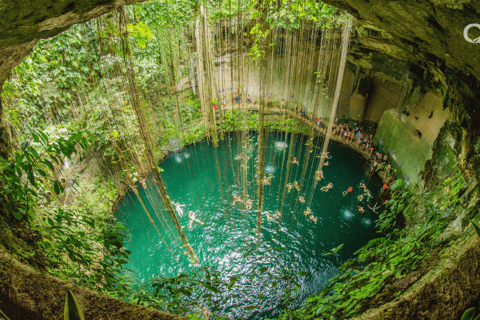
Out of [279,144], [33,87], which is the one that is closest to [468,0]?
[33,87]

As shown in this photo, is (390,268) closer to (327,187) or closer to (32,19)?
(32,19)

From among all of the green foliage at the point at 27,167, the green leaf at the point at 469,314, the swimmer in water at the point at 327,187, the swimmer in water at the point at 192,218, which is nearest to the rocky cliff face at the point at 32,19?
the green foliage at the point at 27,167

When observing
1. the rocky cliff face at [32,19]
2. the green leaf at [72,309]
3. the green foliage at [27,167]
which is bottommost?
the green leaf at [72,309]

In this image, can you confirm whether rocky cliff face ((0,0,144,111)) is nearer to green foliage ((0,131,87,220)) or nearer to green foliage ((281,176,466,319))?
green foliage ((0,131,87,220))

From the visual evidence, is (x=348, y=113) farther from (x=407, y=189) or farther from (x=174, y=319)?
(x=174, y=319)

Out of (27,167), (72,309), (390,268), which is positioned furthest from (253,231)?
(72,309)

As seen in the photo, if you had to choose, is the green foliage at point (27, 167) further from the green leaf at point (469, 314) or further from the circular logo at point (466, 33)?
the circular logo at point (466, 33)

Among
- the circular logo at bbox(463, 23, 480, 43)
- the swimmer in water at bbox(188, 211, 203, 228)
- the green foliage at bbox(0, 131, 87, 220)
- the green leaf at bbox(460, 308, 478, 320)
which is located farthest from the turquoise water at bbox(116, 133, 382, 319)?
the green leaf at bbox(460, 308, 478, 320)

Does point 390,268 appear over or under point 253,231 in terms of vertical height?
under
